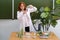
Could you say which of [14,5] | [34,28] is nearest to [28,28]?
[34,28]

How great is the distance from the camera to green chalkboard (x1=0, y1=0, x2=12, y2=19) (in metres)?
3.29

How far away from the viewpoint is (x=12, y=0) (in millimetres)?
3291

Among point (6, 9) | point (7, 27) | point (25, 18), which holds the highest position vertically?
point (6, 9)

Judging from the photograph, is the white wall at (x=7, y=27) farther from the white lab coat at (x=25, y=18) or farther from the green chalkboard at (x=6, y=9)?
the white lab coat at (x=25, y=18)

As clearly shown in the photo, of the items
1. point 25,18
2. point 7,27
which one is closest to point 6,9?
point 7,27

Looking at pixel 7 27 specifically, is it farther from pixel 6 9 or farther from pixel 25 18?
pixel 25 18

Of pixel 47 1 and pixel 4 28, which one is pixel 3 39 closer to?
pixel 4 28

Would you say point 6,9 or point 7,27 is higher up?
point 6,9

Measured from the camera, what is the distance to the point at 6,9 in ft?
10.9

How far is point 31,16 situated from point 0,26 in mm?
768

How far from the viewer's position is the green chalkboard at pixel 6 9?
3.29 metres

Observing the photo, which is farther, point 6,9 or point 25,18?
point 6,9

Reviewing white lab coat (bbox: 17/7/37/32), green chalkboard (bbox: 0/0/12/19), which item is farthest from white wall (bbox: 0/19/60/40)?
white lab coat (bbox: 17/7/37/32)

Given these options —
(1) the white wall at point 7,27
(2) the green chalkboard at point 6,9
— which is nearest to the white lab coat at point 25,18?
(1) the white wall at point 7,27
